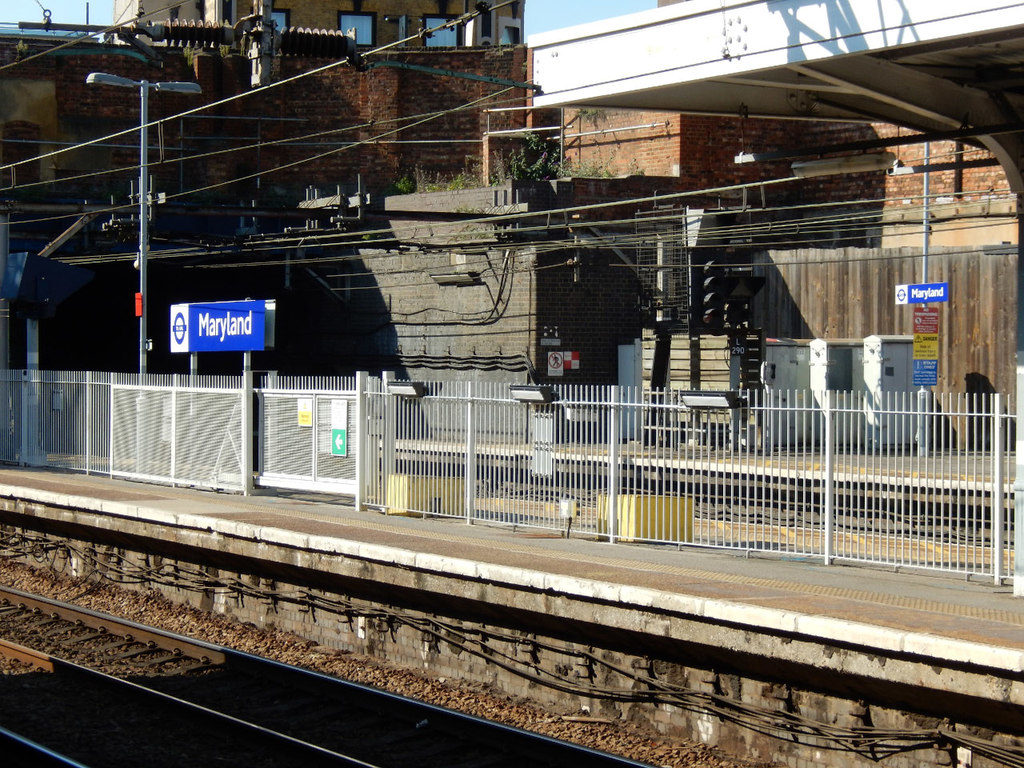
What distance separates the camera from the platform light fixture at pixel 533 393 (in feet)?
49.1

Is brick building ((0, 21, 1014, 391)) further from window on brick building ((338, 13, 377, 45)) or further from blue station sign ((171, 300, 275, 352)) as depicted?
window on brick building ((338, 13, 377, 45))

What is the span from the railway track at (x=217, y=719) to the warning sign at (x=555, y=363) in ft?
56.2

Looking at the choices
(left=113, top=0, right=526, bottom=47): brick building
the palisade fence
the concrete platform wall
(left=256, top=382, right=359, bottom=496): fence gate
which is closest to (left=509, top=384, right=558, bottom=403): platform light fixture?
the palisade fence

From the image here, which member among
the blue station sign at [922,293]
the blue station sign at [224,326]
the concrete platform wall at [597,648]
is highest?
the blue station sign at [922,293]

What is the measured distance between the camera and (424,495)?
54.8ft

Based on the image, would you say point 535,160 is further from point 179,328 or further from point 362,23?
point 179,328

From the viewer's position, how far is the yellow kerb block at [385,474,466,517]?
53.6ft

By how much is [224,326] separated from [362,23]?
29.1 meters

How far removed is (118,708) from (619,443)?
6.14 m

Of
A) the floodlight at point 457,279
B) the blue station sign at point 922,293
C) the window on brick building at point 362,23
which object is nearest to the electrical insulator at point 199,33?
the blue station sign at point 922,293

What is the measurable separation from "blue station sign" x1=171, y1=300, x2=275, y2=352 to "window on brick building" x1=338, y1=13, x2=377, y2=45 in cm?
2722

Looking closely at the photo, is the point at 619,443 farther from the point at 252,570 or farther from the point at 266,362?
the point at 266,362

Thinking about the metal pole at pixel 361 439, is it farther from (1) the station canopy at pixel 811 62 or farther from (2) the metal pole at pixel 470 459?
(1) the station canopy at pixel 811 62

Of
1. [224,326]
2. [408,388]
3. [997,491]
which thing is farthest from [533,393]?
[224,326]
